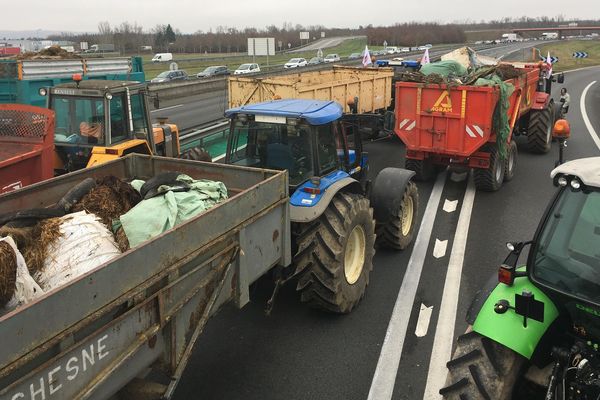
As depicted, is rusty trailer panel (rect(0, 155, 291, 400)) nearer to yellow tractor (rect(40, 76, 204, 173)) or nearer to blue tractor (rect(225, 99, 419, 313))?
blue tractor (rect(225, 99, 419, 313))

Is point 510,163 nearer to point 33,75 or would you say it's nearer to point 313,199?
point 313,199

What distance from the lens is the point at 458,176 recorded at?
470 inches

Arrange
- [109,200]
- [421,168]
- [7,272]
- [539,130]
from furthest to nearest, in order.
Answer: [539,130] < [421,168] < [109,200] < [7,272]

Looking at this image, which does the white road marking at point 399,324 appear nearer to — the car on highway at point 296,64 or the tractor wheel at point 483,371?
the tractor wheel at point 483,371

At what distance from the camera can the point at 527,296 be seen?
3.20 meters

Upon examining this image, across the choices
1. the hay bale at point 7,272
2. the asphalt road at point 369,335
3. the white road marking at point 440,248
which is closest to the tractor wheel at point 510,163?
the asphalt road at point 369,335

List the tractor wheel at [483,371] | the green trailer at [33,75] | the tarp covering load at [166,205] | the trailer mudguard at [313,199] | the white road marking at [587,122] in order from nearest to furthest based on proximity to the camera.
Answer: the tractor wheel at [483,371] → the tarp covering load at [166,205] → the trailer mudguard at [313,199] → the green trailer at [33,75] → the white road marking at [587,122]

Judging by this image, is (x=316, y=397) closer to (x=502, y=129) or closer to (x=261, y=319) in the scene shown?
(x=261, y=319)

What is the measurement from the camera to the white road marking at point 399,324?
462 cm

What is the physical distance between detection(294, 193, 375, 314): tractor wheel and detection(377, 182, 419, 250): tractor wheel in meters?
1.29

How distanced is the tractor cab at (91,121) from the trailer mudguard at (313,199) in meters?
3.77

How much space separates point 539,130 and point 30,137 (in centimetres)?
1152

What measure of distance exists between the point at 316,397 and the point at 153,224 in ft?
6.63

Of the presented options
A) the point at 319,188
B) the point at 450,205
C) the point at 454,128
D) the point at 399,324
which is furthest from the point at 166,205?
the point at 454,128
